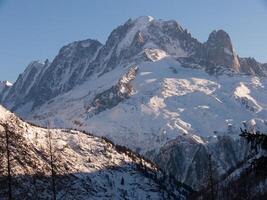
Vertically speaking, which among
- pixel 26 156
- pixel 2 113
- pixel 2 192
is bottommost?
pixel 2 192

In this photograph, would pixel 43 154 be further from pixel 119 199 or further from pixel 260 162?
pixel 260 162

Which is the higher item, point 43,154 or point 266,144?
point 43,154

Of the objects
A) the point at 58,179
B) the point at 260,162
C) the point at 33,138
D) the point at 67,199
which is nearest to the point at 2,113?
the point at 33,138

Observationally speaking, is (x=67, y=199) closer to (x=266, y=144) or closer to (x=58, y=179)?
(x=58, y=179)

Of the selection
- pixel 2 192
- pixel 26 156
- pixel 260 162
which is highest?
pixel 26 156

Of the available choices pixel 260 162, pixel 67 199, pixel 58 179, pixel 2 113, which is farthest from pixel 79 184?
pixel 260 162

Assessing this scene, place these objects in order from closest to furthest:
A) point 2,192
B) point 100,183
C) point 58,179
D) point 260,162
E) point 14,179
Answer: point 260,162 < point 2,192 < point 14,179 < point 58,179 < point 100,183

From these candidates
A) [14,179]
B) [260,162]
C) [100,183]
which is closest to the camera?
[260,162]

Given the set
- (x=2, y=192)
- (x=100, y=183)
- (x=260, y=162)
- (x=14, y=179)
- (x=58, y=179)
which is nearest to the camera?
(x=260, y=162)

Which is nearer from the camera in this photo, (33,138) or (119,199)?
(119,199)

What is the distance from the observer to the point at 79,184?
185 metres

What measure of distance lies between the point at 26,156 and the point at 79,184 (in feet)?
54.4

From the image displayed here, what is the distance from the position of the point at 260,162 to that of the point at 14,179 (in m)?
141

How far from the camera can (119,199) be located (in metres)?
184
